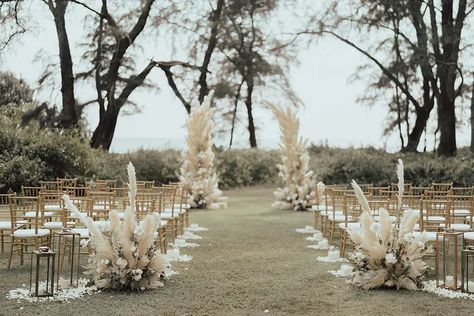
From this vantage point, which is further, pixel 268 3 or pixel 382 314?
pixel 268 3

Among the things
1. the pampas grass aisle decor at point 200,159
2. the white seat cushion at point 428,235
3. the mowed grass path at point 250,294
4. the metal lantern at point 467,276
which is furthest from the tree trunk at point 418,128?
the white seat cushion at point 428,235

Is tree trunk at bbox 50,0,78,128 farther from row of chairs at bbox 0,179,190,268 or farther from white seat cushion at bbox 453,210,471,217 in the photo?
white seat cushion at bbox 453,210,471,217

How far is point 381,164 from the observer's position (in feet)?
68.8

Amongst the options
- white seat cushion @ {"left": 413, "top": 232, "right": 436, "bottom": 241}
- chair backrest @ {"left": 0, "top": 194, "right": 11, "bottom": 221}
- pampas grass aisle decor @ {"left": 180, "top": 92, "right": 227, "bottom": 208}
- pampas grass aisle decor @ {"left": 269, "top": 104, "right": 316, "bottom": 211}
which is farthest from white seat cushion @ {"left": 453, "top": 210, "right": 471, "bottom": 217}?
pampas grass aisle decor @ {"left": 180, "top": 92, "right": 227, "bottom": 208}

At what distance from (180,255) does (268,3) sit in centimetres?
2170

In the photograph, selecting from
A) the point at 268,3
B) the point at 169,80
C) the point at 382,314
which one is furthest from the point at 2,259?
the point at 268,3

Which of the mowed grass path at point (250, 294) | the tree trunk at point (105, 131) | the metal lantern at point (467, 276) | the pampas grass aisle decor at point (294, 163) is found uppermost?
the tree trunk at point (105, 131)

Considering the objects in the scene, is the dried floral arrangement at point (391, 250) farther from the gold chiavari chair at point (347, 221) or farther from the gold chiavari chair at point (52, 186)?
the gold chiavari chair at point (52, 186)

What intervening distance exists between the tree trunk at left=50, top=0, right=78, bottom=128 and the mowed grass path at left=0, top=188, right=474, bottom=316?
15153 millimetres

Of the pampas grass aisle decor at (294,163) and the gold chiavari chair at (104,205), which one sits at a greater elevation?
the pampas grass aisle decor at (294,163)

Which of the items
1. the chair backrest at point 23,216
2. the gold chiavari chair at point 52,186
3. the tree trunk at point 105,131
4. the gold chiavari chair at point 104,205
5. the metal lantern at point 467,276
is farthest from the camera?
the tree trunk at point 105,131

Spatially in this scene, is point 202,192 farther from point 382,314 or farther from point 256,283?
point 382,314

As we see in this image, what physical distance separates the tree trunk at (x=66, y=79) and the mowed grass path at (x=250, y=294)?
15.2 m

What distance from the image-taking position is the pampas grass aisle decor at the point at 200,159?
16.7 m
